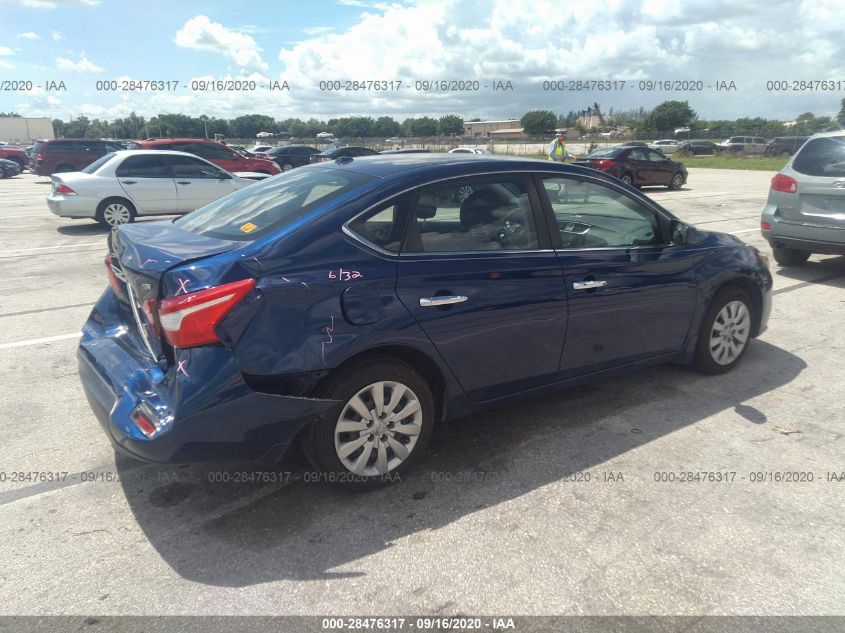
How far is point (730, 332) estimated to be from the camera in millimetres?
4723

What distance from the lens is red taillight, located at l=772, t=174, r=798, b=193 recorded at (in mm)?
7691

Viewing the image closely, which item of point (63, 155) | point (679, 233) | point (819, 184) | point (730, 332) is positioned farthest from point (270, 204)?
point (63, 155)

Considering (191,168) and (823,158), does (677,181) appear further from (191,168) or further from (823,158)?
(191,168)

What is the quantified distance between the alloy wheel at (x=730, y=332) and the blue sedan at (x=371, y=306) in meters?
0.49

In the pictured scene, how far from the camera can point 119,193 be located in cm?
1179

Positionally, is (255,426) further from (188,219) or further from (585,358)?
(585,358)

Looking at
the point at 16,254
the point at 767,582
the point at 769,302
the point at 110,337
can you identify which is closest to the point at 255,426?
the point at 110,337

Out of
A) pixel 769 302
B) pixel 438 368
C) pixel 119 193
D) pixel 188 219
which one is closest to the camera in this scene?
pixel 438 368

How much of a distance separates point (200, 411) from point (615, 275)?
8.44ft

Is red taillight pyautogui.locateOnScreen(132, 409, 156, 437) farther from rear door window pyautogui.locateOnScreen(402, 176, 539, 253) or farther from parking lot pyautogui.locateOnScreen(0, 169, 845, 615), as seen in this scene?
rear door window pyautogui.locateOnScreen(402, 176, 539, 253)

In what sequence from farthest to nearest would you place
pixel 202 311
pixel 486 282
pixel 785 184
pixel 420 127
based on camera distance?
pixel 420 127 → pixel 785 184 → pixel 486 282 → pixel 202 311

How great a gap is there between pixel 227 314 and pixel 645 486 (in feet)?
7.68

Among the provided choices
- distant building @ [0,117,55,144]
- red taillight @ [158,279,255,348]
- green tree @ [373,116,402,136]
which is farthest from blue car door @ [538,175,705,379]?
distant building @ [0,117,55,144]

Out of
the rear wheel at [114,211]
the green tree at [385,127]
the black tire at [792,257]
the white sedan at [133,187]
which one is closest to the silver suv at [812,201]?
the black tire at [792,257]
